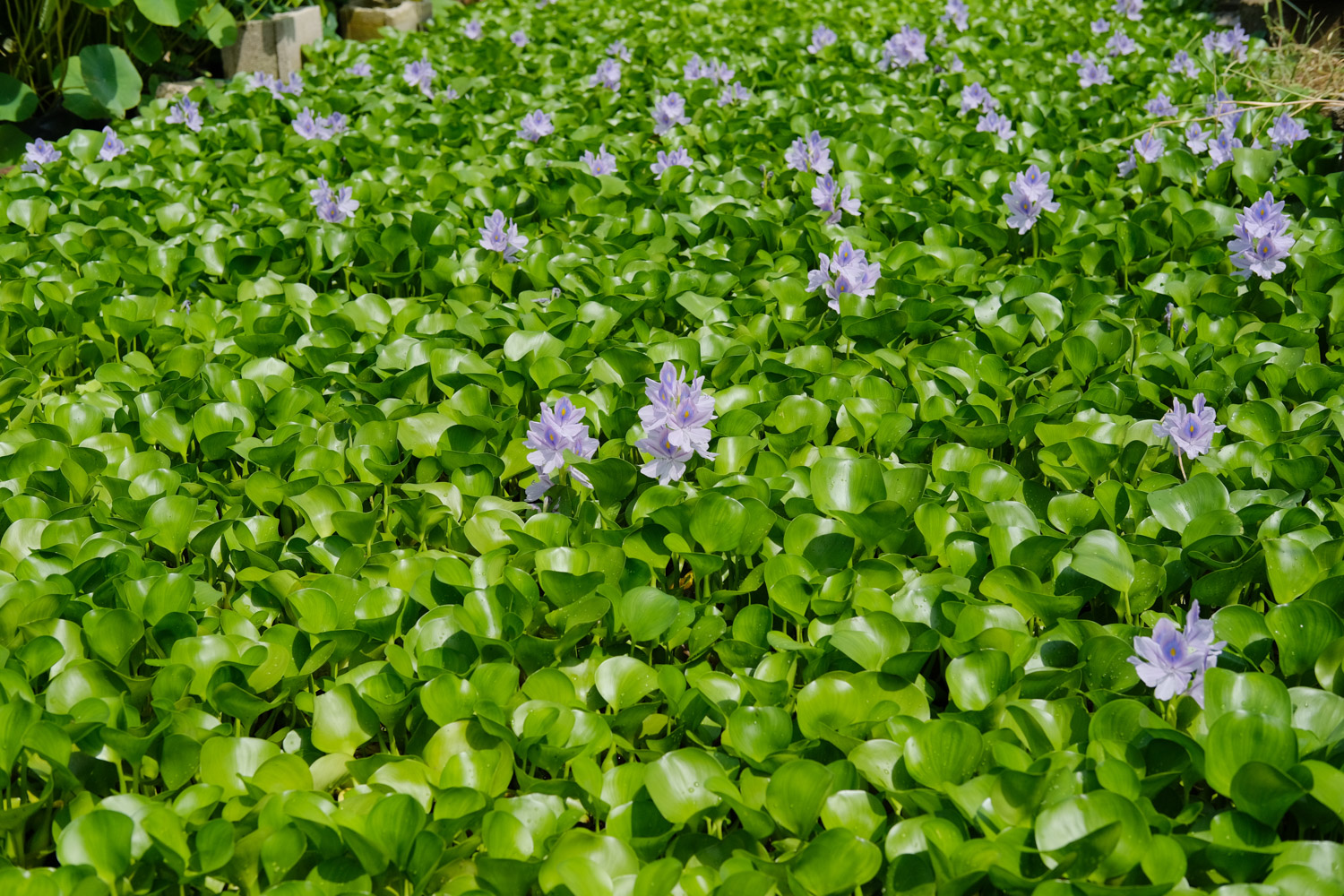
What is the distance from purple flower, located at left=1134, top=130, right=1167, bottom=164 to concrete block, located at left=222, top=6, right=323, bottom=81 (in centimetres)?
410

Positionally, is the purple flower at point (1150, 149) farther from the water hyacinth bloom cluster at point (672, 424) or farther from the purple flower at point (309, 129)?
the purple flower at point (309, 129)

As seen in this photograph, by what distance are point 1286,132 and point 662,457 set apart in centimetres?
294

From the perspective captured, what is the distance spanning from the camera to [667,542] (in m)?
2.06

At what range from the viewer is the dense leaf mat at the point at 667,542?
4.91 ft

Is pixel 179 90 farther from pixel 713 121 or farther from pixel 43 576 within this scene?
pixel 43 576

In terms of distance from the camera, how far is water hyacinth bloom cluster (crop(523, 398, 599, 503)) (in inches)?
85.7

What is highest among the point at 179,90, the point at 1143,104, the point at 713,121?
the point at 1143,104

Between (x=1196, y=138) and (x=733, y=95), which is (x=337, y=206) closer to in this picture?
(x=733, y=95)

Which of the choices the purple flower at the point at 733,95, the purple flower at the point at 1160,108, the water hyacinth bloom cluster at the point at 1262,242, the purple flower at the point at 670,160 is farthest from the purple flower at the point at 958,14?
the water hyacinth bloom cluster at the point at 1262,242

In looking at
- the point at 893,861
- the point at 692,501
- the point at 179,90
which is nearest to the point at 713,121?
the point at 179,90

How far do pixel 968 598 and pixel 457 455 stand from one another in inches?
40.3

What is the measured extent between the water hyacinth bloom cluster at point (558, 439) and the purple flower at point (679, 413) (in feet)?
0.41

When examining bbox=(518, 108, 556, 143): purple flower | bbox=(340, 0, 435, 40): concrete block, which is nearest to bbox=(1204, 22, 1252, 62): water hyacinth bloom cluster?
bbox=(518, 108, 556, 143): purple flower

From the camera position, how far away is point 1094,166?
4.04m
